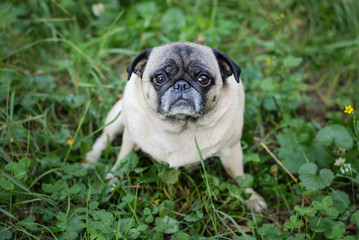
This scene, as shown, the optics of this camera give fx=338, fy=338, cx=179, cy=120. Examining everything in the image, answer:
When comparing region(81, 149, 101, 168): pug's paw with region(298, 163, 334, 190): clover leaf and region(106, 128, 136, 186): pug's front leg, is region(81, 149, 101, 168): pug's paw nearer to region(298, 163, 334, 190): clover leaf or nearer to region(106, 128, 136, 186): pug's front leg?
region(106, 128, 136, 186): pug's front leg

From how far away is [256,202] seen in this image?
286 centimetres

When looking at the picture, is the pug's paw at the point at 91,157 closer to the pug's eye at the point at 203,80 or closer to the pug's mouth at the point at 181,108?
the pug's mouth at the point at 181,108

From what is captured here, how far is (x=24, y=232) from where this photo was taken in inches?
89.0

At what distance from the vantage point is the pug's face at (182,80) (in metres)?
2.32

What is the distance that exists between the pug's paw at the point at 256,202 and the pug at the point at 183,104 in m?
0.38

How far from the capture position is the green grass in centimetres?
245

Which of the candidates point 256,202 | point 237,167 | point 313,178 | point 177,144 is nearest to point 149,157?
point 177,144

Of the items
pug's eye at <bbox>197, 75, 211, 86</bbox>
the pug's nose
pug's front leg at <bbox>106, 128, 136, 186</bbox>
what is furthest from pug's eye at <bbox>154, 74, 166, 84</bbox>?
pug's front leg at <bbox>106, 128, 136, 186</bbox>

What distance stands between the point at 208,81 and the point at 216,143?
48 centimetres

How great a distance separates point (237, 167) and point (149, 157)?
0.78m

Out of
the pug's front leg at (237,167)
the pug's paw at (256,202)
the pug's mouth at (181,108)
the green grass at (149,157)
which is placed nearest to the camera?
the pug's mouth at (181,108)

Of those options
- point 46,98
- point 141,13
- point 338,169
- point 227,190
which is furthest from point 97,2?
point 338,169

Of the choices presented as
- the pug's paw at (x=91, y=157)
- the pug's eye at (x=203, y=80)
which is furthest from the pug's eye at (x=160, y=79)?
the pug's paw at (x=91, y=157)

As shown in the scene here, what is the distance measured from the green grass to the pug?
0.25 m
